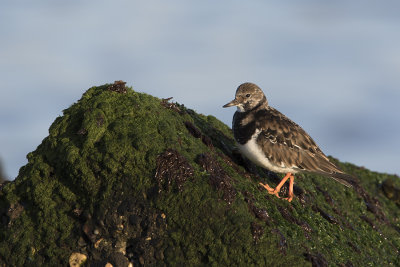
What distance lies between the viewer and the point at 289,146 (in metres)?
12.8

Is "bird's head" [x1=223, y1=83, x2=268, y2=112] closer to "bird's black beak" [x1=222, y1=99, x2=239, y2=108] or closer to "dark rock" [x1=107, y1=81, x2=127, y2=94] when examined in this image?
"bird's black beak" [x1=222, y1=99, x2=239, y2=108]

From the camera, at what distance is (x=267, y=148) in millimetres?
12469

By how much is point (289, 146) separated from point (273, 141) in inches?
18.3

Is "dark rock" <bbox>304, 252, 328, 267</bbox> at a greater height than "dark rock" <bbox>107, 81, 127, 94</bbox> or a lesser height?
lesser

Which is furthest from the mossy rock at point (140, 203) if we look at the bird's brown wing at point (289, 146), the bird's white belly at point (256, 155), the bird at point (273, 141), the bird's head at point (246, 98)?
the bird's head at point (246, 98)

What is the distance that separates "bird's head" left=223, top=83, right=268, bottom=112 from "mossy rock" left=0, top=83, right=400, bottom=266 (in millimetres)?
1634

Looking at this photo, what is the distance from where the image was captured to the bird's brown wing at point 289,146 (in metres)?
12.6

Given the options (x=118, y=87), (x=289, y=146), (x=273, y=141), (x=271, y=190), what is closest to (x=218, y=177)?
(x=271, y=190)

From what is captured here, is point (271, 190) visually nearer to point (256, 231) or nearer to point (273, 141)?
point (273, 141)

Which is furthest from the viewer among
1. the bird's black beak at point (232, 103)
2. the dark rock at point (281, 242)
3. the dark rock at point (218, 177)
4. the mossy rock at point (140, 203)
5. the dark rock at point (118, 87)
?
the bird's black beak at point (232, 103)

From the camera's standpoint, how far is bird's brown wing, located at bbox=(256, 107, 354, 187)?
41.2ft

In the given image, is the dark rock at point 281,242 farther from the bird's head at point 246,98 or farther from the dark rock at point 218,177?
the bird's head at point 246,98

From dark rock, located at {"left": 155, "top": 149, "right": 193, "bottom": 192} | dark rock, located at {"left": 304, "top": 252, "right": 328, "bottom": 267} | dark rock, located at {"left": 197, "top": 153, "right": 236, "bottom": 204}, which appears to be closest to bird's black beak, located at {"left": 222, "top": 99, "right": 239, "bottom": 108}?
dark rock, located at {"left": 197, "top": 153, "right": 236, "bottom": 204}

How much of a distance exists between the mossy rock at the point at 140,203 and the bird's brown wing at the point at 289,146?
93 centimetres
